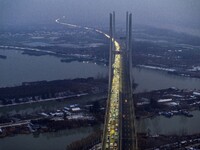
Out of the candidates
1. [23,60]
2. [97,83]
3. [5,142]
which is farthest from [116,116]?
[23,60]

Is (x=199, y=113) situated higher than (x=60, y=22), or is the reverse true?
(x=60, y=22)

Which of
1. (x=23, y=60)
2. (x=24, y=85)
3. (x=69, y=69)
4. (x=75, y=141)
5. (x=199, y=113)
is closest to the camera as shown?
(x=75, y=141)

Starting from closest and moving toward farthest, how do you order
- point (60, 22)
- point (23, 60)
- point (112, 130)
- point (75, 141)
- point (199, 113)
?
1. point (112, 130)
2. point (75, 141)
3. point (199, 113)
4. point (23, 60)
5. point (60, 22)

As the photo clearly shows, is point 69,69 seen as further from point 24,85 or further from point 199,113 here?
point 199,113

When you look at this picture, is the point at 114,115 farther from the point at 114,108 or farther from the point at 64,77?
the point at 64,77

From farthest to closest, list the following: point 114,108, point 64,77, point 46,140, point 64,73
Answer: point 64,73, point 64,77, point 114,108, point 46,140

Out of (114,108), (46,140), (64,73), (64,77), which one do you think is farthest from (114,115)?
(64,73)

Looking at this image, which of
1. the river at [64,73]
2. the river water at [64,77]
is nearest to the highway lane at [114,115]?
the river water at [64,77]

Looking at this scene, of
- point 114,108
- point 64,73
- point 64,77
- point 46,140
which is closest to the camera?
point 46,140

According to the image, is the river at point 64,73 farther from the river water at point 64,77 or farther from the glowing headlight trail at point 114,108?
the glowing headlight trail at point 114,108

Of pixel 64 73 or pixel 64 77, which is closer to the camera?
pixel 64 77
